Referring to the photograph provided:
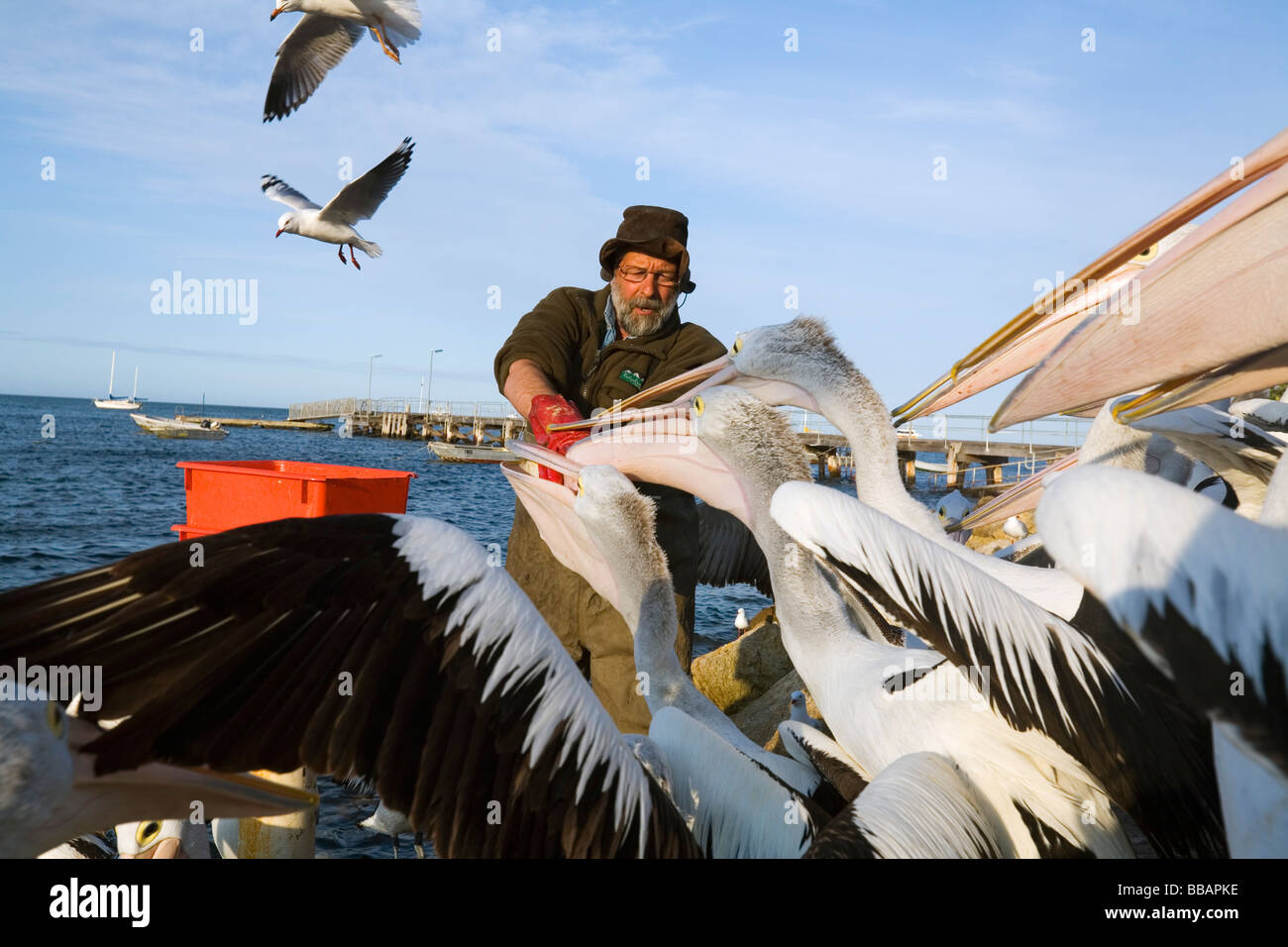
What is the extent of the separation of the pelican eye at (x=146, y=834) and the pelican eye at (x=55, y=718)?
1663 mm

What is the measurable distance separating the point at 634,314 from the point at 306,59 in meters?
5.01

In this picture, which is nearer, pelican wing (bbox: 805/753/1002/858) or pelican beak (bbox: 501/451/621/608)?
pelican wing (bbox: 805/753/1002/858)

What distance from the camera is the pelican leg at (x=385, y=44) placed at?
6230 millimetres

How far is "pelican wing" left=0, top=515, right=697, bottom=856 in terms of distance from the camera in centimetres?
135

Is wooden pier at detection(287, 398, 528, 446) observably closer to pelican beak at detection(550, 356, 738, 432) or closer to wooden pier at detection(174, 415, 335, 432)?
wooden pier at detection(174, 415, 335, 432)

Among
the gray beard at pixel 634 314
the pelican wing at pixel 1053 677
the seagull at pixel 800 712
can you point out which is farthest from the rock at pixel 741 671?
the pelican wing at pixel 1053 677

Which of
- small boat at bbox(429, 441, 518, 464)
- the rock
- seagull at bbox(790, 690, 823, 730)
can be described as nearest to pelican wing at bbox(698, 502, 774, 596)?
seagull at bbox(790, 690, 823, 730)

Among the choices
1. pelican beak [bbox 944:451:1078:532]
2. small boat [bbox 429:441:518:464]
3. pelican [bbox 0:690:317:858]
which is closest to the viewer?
pelican [bbox 0:690:317:858]

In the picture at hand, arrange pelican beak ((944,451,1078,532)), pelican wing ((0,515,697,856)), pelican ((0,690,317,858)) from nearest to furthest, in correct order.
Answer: pelican ((0,690,317,858)) → pelican wing ((0,515,697,856)) → pelican beak ((944,451,1078,532))

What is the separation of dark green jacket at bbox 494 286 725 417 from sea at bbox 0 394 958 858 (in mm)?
2044

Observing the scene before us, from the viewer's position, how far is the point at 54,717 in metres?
1.19

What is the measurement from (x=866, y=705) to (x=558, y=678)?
3.14 feet
